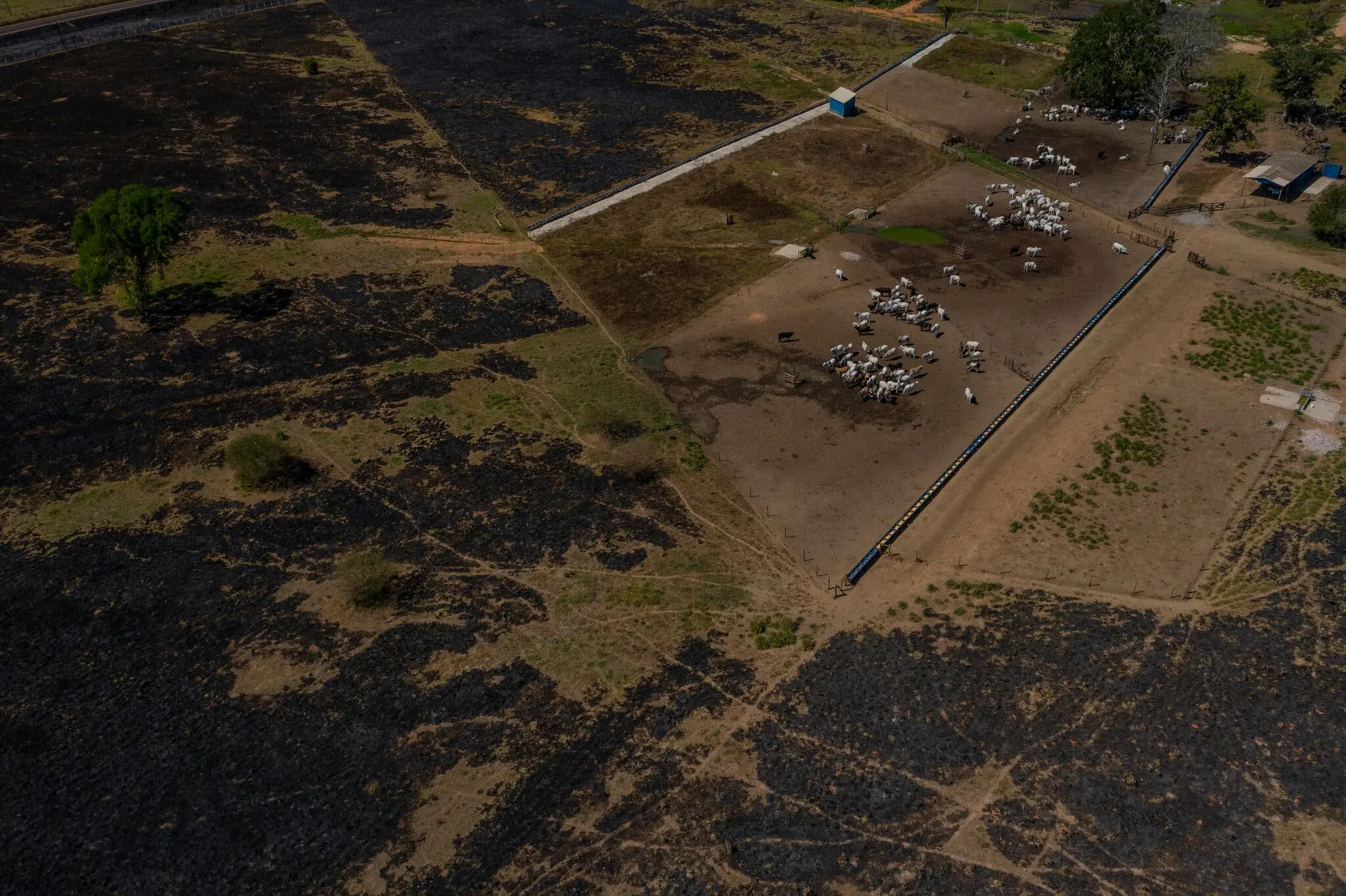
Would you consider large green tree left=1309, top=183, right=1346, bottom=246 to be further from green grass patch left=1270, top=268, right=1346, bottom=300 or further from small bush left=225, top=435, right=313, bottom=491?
small bush left=225, top=435, right=313, bottom=491

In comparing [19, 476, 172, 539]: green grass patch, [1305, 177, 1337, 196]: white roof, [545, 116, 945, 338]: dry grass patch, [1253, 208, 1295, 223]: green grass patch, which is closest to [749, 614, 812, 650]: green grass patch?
[545, 116, 945, 338]: dry grass patch

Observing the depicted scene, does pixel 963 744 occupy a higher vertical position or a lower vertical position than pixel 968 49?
lower

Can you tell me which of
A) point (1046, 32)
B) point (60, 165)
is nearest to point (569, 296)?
point (60, 165)

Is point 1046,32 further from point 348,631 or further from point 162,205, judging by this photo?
point 348,631

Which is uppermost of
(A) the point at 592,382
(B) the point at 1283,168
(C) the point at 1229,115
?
(C) the point at 1229,115

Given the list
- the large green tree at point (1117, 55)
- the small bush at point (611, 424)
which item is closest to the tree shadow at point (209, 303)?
the small bush at point (611, 424)

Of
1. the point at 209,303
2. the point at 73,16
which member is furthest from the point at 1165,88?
the point at 73,16

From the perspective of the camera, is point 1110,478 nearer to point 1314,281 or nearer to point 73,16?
point 1314,281
